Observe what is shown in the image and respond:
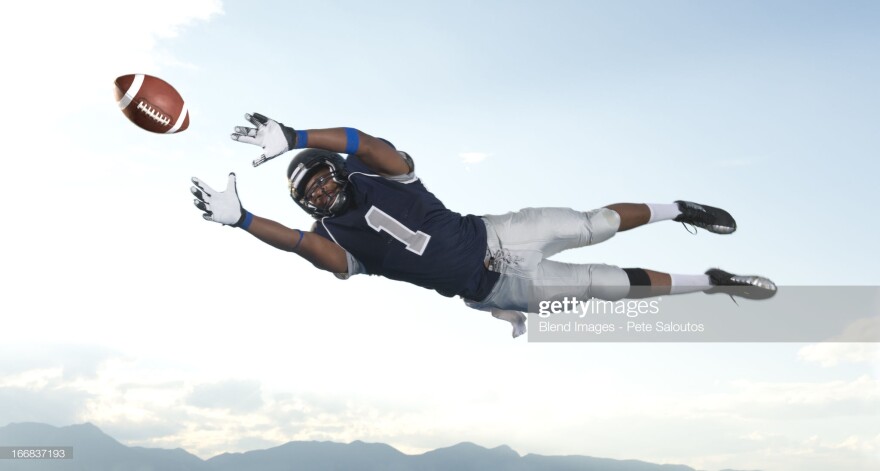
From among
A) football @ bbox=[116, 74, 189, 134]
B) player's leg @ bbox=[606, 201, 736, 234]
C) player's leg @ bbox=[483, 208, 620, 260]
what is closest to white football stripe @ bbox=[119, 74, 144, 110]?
football @ bbox=[116, 74, 189, 134]

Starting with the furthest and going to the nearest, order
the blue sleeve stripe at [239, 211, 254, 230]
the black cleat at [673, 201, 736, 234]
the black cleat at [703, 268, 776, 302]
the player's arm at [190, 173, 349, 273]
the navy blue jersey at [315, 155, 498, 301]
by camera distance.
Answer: the black cleat at [673, 201, 736, 234]
the black cleat at [703, 268, 776, 302]
the navy blue jersey at [315, 155, 498, 301]
the blue sleeve stripe at [239, 211, 254, 230]
the player's arm at [190, 173, 349, 273]

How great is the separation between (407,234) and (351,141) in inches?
36.0

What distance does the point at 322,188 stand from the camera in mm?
6191

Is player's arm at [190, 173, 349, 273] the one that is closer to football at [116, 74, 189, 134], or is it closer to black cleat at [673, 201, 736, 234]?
football at [116, 74, 189, 134]

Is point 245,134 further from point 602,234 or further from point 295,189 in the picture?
point 602,234

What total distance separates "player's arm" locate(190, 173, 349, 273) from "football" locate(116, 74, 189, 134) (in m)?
0.50

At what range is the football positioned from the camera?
584cm

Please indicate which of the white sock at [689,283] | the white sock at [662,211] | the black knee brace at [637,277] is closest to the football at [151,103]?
the black knee brace at [637,277]

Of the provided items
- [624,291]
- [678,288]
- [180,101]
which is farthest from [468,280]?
[180,101]

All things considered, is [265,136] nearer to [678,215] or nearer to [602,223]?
[602,223]

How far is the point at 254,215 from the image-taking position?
20.4ft

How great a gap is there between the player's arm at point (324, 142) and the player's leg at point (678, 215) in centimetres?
209

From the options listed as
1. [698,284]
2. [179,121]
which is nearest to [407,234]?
[179,121]

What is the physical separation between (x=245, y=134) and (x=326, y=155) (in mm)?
1061
